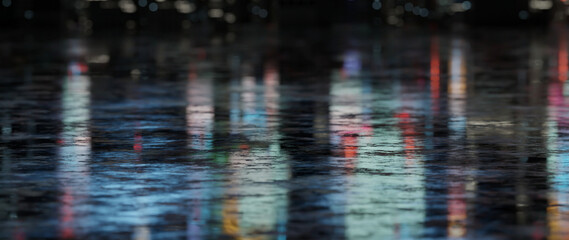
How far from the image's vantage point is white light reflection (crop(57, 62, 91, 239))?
8102 mm

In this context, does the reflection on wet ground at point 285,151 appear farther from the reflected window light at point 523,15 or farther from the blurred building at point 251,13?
the reflected window light at point 523,15

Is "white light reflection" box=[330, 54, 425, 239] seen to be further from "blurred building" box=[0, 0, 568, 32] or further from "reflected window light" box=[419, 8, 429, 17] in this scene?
"reflected window light" box=[419, 8, 429, 17]

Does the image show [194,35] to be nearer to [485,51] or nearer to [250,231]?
[485,51]

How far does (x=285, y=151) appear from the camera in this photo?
37.3 ft

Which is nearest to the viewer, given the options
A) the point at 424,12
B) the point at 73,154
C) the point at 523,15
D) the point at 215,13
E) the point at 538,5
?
the point at 73,154

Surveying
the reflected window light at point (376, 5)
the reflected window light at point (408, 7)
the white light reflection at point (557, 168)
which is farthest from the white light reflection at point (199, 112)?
the reflected window light at point (408, 7)

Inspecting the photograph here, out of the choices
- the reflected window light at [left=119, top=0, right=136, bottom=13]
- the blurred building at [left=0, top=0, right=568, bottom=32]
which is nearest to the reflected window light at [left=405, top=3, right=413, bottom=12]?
the blurred building at [left=0, top=0, right=568, bottom=32]

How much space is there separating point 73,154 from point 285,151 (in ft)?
6.00

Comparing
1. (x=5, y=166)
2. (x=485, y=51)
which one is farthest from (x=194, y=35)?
(x=5, y=166)

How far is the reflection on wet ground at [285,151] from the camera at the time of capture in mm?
7848

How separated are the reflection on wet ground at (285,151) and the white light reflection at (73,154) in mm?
27

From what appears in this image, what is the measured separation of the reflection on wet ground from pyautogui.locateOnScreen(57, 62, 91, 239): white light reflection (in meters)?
0.03

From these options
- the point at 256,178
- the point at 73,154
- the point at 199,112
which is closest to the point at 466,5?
the point at 199,112

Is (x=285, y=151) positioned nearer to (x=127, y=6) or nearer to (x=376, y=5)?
(x=127, y=6)
